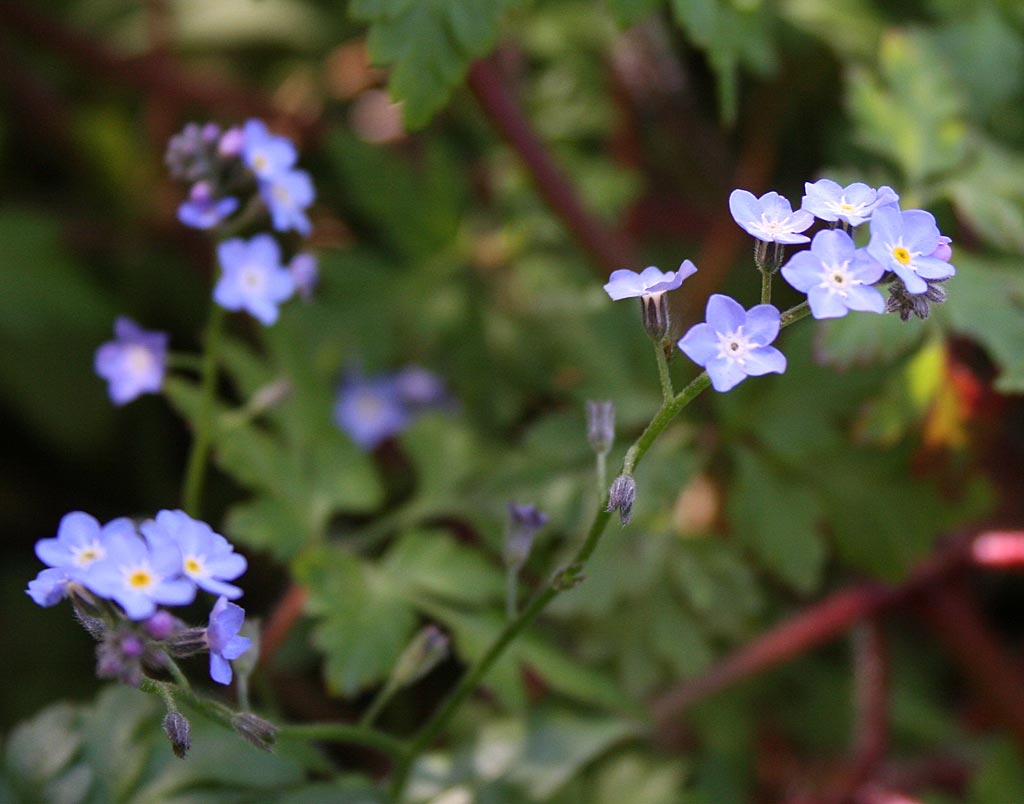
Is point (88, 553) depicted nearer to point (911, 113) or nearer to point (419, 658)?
point (419, 658)

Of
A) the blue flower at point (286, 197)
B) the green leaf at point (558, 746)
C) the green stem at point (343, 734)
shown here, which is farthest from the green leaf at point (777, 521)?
the blue flower at point (286, 197)

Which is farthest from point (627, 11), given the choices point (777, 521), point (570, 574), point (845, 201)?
point (777, 521)

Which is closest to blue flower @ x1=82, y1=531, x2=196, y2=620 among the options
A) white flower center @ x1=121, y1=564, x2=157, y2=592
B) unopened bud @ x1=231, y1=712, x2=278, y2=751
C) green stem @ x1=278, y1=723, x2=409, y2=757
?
white flower center @ x1=121, y1=564, x2=157, y2=592

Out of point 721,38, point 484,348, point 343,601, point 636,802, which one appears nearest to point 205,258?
point 484,348

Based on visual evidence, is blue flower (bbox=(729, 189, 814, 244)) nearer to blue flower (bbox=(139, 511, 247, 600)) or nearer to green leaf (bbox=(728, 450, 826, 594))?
blue flower (bbox=(139, 511, 247, 600))

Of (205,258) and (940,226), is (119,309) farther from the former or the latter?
(940,226)
